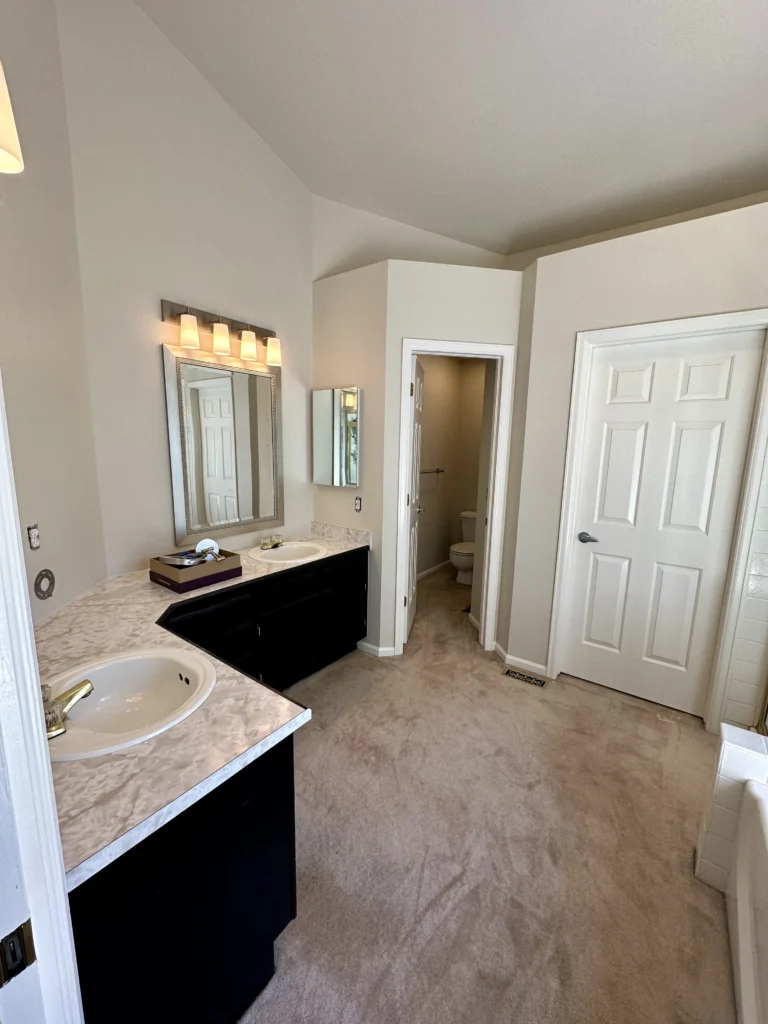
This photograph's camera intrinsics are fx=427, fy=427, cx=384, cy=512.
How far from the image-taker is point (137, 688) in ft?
4.18

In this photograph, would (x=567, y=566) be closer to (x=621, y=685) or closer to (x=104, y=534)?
(x=621, y=685)

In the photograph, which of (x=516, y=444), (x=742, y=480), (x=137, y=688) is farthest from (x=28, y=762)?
(x=742, y=480)

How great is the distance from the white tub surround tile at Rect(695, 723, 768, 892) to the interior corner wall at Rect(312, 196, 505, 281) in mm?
3258

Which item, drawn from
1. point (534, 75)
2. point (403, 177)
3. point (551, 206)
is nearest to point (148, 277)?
point (403, 177)

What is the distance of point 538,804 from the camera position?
5.83ft

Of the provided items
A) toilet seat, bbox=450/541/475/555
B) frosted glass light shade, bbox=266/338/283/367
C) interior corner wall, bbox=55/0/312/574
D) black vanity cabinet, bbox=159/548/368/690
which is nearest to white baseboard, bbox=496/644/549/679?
black vanity cabinet, bbox=159/548/368/690

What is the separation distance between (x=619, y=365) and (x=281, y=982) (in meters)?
2.95

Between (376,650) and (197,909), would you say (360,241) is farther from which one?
(197,909)

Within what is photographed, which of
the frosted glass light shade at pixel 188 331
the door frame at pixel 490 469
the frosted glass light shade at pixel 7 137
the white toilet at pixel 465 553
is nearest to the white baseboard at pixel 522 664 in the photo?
the door frame at pixel 490 469

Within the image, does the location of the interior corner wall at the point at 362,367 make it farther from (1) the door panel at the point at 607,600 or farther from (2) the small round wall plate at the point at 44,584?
(2) the small round wall plate at the point at 44,584

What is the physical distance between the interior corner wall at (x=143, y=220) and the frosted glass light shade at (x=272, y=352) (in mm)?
156

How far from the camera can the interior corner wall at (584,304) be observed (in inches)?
78.5

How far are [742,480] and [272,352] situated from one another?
265cm

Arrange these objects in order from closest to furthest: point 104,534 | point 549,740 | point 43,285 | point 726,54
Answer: point 43,285, point 726,54, point 104,534, point 549,740
